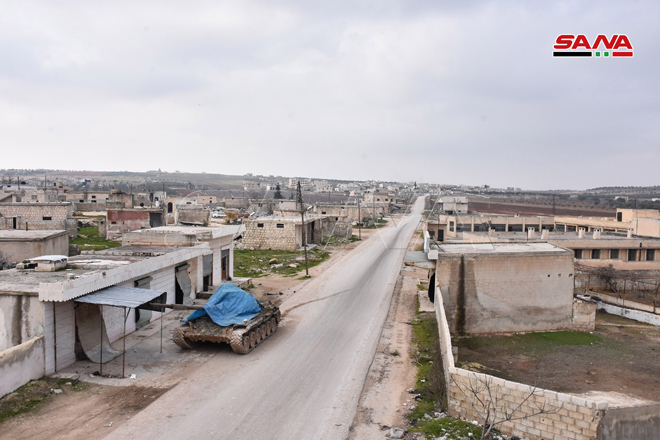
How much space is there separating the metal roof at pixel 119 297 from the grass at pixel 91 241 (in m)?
22.9

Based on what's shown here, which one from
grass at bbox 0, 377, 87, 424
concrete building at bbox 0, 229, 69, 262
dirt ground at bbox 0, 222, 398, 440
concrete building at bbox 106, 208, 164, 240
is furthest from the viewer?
concrete building at bbox 106, 208, 164, 240

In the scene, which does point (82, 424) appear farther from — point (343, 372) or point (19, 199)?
point (19, 199)

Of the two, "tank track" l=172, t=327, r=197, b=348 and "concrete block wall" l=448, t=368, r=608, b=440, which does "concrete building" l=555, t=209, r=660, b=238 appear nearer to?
"concrete block wall" l=448, t=368, r=608, b=440

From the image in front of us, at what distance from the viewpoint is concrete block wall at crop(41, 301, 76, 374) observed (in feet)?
42.3

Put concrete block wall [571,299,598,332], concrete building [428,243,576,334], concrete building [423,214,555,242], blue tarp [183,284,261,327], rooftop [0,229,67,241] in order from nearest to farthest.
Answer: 1. blue tarp [183,284,261,327]
2. concrete building [428,243,576,334]
3. concrete block wall [571,299,598,332]
4. rooftop [0,229,67,241]
5. concrete building [423,214,555,242]

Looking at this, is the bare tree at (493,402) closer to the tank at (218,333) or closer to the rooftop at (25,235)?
the tank at (218,333)

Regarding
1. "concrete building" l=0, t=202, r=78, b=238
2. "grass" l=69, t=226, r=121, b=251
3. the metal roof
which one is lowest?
"grass" l=69, t=226, r=121, b=251

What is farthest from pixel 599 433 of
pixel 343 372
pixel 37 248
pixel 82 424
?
pixel 37 248

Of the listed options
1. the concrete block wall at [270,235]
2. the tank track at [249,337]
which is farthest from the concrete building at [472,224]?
the tank track at [249,337]

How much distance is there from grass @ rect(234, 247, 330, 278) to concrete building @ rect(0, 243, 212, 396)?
42.6ft

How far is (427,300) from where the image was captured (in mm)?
23719

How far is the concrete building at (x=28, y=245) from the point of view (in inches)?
896

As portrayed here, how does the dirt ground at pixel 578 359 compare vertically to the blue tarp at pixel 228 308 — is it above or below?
below

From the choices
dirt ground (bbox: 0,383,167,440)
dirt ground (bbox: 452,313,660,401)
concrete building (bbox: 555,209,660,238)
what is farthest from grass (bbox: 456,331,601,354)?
concrete building (bbox: 555,209,660,238)
